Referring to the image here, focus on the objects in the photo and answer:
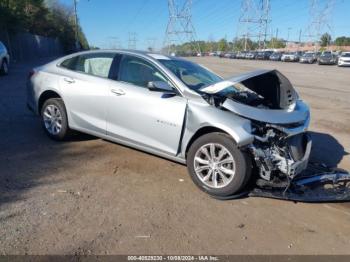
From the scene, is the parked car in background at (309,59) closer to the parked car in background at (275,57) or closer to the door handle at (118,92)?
the parked car in background at (275,57)

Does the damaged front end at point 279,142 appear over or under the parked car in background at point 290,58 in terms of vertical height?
over

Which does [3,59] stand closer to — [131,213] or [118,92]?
[118,92]

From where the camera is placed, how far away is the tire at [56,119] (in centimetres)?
597

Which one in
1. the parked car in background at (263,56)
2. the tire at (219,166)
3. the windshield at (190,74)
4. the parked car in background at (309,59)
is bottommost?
the parked car in background at (263,56)

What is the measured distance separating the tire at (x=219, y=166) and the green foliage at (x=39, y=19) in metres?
29.6

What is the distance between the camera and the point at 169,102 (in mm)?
4750

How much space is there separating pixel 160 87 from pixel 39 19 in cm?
5316

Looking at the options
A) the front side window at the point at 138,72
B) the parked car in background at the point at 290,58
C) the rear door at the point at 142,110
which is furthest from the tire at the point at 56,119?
the parked car in background at the point at 290,58

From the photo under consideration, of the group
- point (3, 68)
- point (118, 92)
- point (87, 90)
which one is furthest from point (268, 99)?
point (3, 68)

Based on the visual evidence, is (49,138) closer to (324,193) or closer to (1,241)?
(1,241)

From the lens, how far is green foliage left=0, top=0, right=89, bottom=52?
102 feet

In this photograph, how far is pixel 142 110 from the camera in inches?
195

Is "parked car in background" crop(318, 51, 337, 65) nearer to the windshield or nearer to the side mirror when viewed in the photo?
the windshield

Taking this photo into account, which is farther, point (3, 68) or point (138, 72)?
point (3, 68)
